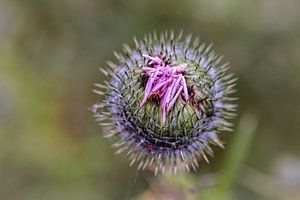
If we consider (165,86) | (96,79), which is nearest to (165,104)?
(165,86)

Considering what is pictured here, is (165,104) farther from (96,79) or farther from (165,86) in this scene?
(96,79)

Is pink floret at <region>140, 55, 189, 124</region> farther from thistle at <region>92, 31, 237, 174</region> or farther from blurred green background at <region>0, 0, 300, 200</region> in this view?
blurred green background at <region>0, 0, 300, 200</region>

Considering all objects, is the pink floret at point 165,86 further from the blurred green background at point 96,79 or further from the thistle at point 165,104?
the blurred green background at point 96,79

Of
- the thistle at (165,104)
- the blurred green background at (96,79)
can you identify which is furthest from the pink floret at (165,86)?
the blurred green background at (96,79)

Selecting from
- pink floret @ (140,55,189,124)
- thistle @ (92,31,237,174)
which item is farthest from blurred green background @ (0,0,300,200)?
pink floret @ (140,55,189,124)

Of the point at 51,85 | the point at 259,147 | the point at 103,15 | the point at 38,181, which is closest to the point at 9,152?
the point at 38,181

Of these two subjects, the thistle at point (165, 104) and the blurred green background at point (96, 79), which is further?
the blurred green background at point (96, 79)
